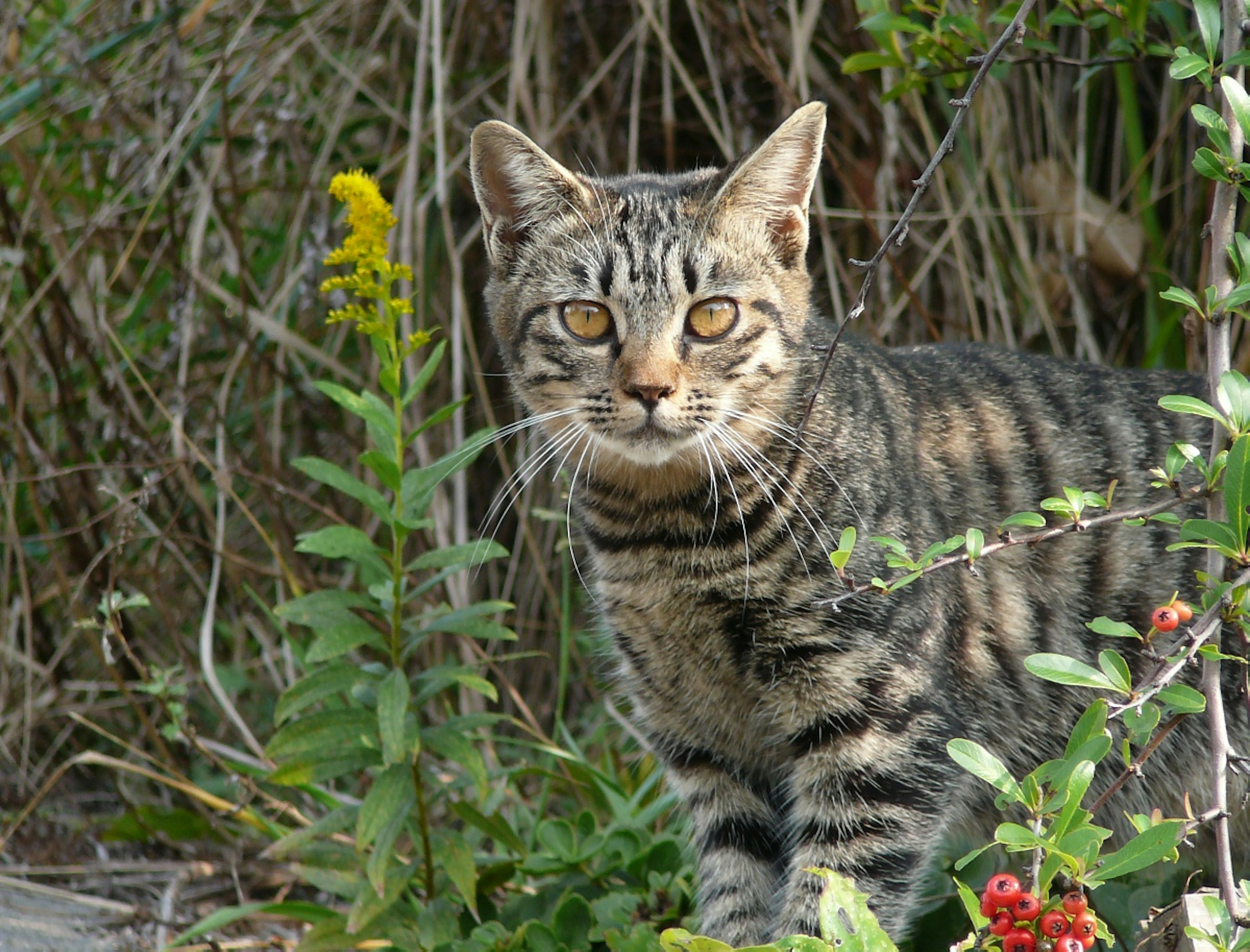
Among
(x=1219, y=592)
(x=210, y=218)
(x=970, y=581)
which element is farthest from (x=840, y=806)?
(x=210, y=218)

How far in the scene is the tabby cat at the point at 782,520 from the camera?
2051 mm

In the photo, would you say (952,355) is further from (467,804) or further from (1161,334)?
(467,804)

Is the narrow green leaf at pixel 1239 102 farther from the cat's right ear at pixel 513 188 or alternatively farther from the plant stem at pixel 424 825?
the plant stem at pixel 424 825

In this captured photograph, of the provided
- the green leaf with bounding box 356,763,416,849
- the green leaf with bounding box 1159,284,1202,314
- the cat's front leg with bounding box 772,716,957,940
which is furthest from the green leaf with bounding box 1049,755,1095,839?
the green leaf with bounding box 356,763,416,849

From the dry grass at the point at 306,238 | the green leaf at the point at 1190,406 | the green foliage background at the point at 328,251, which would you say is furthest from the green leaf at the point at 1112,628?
the dry grass at the point at 306,238

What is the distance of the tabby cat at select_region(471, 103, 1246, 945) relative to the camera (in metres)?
2.05

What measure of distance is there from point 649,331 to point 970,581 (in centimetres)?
72

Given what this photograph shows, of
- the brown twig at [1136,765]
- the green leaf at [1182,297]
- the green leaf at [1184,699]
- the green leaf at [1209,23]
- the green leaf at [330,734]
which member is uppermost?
the green leaf at [1209,23]

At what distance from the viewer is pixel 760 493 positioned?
2.16 m

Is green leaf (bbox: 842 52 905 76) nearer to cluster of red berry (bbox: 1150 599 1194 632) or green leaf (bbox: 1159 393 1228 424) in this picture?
green leaf (bbox: 1159 393 1228 424)

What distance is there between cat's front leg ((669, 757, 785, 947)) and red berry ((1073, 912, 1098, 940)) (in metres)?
0.93

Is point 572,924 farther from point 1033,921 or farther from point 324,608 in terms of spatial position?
point 1033,921

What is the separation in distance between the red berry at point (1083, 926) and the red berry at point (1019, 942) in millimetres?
44

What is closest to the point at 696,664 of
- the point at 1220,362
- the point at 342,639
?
the point at 342,639
